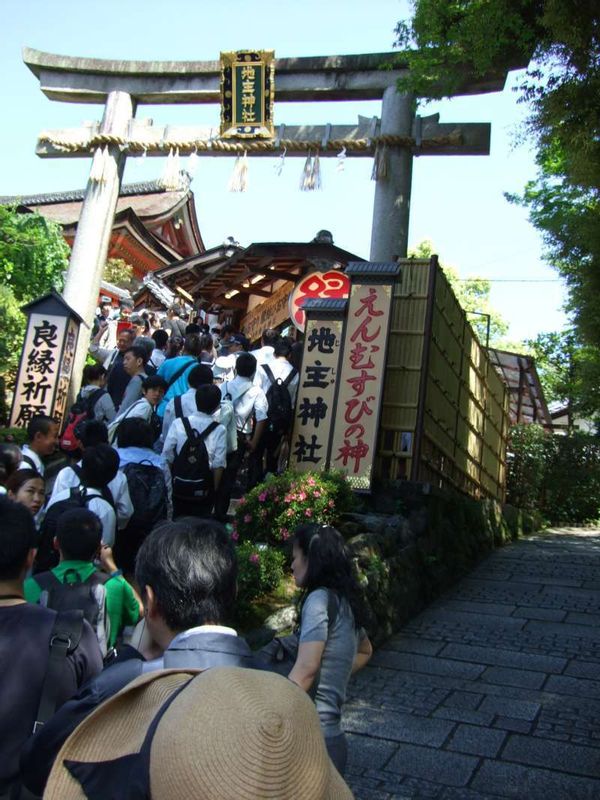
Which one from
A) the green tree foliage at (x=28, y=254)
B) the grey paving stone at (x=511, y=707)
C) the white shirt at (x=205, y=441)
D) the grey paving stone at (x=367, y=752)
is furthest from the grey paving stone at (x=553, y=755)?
the green tree foliage at (x=28, y=254)

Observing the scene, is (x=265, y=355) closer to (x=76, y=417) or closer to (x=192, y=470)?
(x=76, y=417)

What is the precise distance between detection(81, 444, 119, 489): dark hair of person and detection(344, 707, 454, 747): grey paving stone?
241cm

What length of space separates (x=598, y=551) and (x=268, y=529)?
287 inches

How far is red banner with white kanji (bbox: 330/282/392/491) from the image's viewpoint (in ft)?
30.9

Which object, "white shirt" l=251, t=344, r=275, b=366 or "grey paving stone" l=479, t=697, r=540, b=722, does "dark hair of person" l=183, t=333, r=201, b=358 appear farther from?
"grey paving stone" l=479, t=697, r=540, b=722

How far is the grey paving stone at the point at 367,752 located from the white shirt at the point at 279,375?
16.0 ft

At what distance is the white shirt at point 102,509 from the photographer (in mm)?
5129

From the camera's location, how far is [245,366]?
9.38 metres

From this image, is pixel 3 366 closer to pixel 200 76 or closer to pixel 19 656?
pixel 200 76

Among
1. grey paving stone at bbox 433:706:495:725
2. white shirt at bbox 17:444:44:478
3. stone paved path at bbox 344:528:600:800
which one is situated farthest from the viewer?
white shirt at bbox 17:444:44:478

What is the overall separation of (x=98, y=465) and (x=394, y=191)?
9.93 meters

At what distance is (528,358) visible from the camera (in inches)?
882

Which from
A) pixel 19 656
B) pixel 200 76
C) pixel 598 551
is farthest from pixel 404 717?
pixel 200 76

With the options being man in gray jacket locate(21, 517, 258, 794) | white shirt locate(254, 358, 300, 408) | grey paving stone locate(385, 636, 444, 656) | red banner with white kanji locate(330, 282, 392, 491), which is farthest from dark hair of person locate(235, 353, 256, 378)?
man in gray jacket locate(21, 517, 258, 794)
